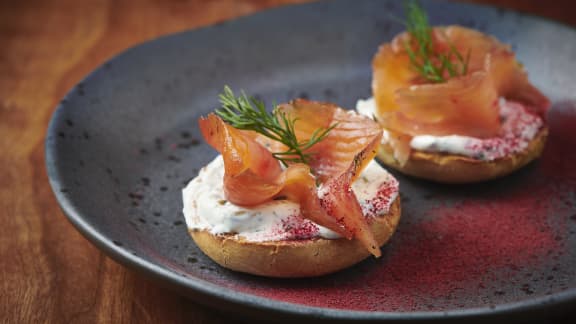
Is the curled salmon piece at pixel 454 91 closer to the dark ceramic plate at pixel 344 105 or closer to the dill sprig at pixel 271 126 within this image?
the dark ceramic plate at pixel 344 105

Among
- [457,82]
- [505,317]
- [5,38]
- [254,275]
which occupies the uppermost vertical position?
[5,38]

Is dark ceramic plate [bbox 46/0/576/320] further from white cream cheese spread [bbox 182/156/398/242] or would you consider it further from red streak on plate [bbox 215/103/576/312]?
white cream cheese spread [bbox 182/156/398/242]

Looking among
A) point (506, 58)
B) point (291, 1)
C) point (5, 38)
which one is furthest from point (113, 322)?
point (291, 1)

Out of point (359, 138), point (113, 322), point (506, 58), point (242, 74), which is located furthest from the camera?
point (242, 74)

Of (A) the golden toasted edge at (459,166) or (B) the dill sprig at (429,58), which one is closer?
(A) the golden toasted edge at (459,166)

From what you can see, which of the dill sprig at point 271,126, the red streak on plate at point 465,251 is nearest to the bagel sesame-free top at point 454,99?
the red streak on plate at point 465,251

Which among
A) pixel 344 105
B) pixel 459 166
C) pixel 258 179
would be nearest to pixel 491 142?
pixel 459 166

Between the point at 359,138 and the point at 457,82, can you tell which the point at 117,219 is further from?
the point at 457,82
